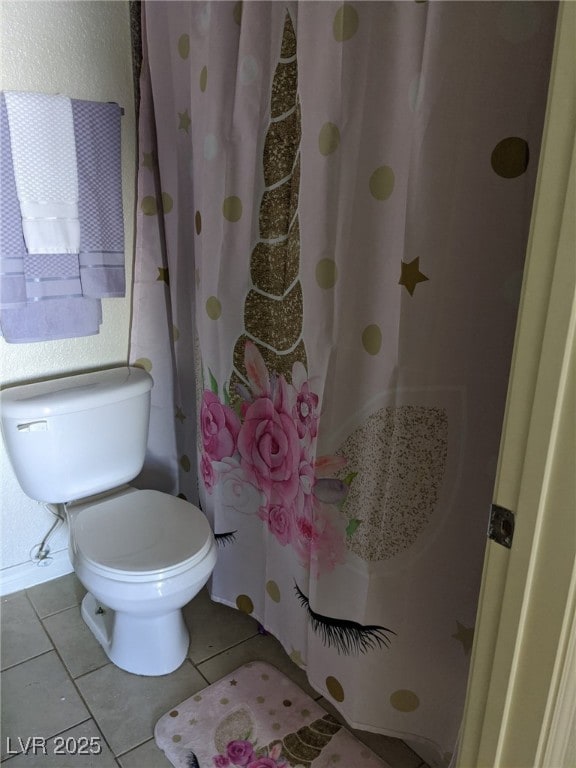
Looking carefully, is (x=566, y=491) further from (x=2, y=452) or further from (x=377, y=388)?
(x=2, y=452)

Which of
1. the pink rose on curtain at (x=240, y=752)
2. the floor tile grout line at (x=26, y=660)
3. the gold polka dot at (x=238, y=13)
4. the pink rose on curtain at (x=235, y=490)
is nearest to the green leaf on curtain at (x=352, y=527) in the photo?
the pink rose on curtain at (x=235, y=490)

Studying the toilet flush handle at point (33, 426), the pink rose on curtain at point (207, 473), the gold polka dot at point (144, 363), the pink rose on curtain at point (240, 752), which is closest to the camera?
the pink rose on curtain at point (240, 752)

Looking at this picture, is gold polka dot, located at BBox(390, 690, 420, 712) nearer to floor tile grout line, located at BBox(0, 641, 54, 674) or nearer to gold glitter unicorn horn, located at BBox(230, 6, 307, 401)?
gold glitter unicorn horn, located at BBox(230, 6, 307, 401)

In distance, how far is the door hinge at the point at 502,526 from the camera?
2.28ft

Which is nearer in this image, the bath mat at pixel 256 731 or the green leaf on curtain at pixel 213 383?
the bath mat at pixel 256 731

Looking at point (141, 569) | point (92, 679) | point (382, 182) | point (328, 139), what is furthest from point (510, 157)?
point (92, 679)

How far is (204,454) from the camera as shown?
177 cm

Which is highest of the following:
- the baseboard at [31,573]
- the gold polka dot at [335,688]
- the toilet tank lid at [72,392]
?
the toilet tank lid at [72,392]

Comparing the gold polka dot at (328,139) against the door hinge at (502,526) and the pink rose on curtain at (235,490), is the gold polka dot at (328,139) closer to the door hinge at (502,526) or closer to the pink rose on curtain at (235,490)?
the door hinge at (502,526)

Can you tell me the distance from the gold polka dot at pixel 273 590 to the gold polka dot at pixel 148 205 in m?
1.21

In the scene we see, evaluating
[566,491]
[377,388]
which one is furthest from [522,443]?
[377,388]

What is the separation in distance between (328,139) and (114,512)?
3.99 feet

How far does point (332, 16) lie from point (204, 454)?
119cm

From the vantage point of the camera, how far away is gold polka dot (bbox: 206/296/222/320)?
158cm
